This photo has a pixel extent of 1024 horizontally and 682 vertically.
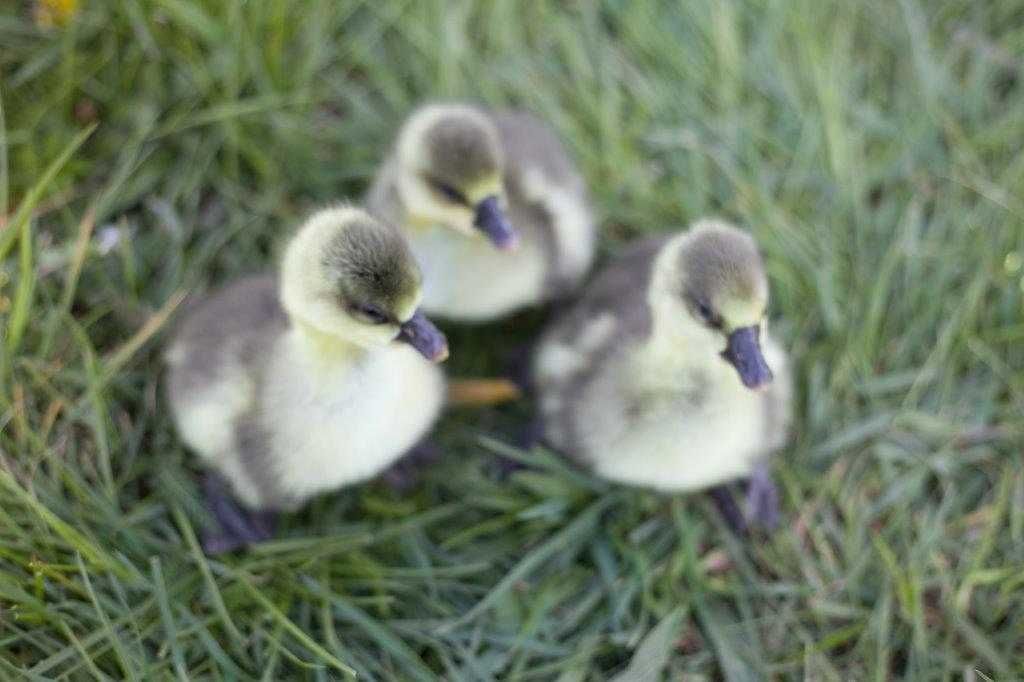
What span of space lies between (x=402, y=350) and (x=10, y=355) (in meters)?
0.79

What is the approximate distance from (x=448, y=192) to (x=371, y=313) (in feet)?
1.52

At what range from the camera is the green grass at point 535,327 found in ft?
6.55

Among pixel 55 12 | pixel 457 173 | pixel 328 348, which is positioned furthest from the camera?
pixel 55 12

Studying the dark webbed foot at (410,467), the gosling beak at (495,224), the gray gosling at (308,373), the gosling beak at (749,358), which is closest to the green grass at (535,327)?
the dark webbed foot at (410,467)

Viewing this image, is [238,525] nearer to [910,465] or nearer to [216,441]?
[216,441]

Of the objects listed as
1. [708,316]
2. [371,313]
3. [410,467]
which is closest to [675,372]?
[708,316]

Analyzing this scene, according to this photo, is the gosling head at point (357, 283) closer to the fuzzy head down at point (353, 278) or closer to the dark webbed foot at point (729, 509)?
the fuzzy head down at point (353, 278)

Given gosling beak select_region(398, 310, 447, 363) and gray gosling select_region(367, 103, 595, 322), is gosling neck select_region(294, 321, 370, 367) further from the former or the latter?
gray gosling select_region(367, 103, 595, 322)

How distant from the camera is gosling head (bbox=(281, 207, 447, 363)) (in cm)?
166

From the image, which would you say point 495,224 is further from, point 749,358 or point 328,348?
point 749,358

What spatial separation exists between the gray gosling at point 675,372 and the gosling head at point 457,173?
0.88ft

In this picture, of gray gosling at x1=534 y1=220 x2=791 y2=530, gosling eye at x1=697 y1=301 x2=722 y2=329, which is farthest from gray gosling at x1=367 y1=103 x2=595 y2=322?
gosling eye at x1=697 y1=301 x2=722 y2=329

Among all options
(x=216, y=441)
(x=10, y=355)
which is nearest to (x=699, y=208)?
(x=216, y=441)

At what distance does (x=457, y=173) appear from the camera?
2.03 m
